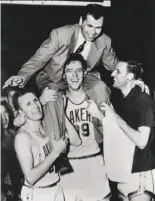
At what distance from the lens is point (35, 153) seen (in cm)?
121

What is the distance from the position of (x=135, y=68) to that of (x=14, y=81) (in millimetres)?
386

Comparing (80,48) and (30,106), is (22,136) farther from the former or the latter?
(80,48)

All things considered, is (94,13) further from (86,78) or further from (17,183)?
(17,183)

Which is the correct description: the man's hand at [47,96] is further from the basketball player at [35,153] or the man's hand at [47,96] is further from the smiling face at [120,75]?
the smiling face at [120,75]

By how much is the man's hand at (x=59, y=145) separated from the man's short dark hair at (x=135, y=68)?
1.00ft

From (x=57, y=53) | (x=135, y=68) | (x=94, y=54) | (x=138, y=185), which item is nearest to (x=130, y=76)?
(x=135, y=68)

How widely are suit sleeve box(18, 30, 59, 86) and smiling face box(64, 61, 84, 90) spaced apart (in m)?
0.07

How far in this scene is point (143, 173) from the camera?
1314 millimetres

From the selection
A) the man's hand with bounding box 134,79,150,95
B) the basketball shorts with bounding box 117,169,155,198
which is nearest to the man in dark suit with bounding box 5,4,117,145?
the man's hand with bounding box 134,79,150,95

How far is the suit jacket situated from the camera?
123 cm

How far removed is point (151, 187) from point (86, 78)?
1.36 ft

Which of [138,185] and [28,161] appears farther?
[138,185]

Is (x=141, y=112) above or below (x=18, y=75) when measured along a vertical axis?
below

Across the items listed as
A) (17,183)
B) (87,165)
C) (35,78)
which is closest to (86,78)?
(35,78)
